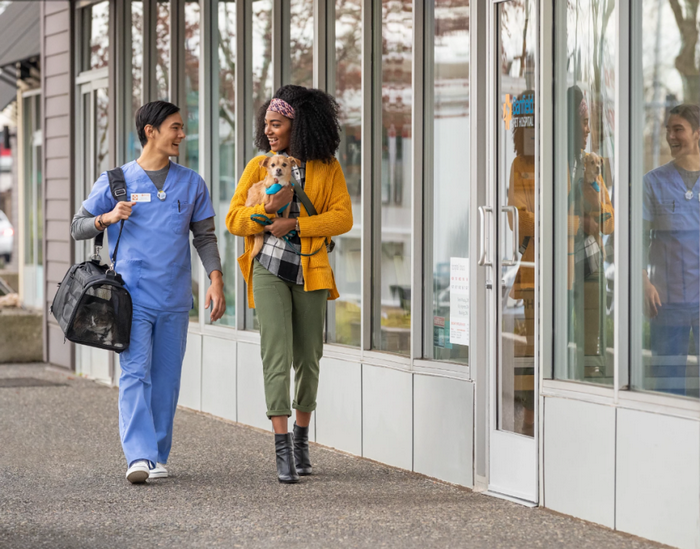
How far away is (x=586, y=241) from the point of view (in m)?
5.22

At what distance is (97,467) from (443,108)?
276cm

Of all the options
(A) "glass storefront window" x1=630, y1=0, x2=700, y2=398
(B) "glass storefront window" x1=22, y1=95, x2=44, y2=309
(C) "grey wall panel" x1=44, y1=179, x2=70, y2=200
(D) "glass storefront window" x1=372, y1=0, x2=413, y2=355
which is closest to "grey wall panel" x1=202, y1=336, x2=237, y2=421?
(D) "glass storefront window" x1=372, y1=0, x2=413, y2=355

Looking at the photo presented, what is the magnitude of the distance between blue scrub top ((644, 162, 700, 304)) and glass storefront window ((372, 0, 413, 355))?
194 cm

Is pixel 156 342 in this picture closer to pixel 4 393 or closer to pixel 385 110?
pixel 385 110

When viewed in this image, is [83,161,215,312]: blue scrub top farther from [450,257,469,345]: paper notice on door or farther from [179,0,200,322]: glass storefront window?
[179,0,200,322]: glass storefront window

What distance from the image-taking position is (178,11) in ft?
30.3

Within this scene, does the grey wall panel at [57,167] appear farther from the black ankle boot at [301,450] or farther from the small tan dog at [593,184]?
the small tan dog at [593,184]

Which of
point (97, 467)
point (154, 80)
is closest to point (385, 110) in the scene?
point (97, 467)

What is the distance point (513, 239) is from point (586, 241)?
1.63 feet

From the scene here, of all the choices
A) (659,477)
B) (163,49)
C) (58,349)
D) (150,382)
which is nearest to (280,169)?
(150,382)

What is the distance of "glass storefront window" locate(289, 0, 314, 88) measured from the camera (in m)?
7.51

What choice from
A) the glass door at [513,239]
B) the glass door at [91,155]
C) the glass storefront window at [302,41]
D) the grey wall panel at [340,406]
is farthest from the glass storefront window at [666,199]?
the glass door at [91,155]

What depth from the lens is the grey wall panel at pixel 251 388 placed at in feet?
25.3

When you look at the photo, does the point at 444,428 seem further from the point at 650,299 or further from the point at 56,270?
the point at 56,270
